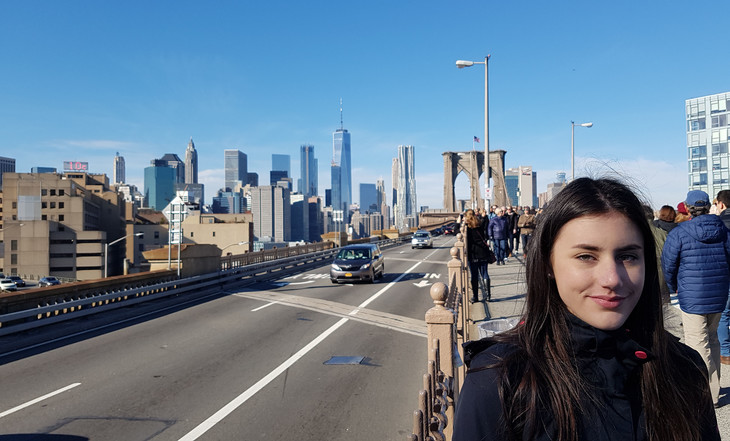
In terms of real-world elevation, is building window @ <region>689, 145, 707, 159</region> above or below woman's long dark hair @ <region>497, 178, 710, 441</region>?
above

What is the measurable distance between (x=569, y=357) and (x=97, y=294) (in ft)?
50.4

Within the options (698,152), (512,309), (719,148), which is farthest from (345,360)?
(698,152)

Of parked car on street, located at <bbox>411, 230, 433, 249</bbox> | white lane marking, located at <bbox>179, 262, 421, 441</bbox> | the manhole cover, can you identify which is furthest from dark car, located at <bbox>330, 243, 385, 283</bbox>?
parked car on street, located at <bbox>411, 230, 433, 249</bbox>

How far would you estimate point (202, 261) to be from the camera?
19.7m

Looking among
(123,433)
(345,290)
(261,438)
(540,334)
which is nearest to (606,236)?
(540,334)

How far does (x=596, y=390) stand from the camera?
164 cm

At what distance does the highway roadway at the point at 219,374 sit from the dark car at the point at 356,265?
16.8 ft

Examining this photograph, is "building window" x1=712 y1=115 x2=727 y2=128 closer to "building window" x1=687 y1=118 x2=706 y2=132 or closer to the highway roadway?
"building window" x1=687 y1=118 x2=706 y2=132

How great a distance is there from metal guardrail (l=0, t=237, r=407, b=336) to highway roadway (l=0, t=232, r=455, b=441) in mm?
329

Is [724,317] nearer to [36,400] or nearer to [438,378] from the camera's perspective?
[438,378]

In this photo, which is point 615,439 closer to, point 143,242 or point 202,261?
point 202,261

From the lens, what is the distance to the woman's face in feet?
5.39

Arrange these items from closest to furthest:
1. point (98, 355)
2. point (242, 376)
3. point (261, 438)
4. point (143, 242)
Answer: point (261, 438) → point (242, 376) → point (98, 355) → point (143, 242)

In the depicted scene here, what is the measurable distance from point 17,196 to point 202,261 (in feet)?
417
